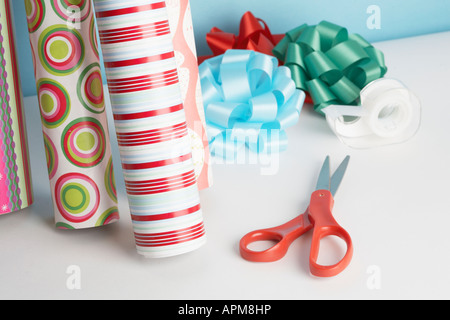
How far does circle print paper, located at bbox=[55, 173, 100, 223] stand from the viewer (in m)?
0.43

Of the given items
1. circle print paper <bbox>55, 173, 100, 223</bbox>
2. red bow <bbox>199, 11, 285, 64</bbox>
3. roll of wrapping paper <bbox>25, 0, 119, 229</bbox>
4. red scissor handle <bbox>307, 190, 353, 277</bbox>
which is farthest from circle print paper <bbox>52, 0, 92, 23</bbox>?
red bow <bbox>199, 11, 285, 64</bbox>

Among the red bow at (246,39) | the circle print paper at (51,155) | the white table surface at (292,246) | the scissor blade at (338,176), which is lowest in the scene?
the white table surface at (292,246)

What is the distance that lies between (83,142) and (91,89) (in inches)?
1.5

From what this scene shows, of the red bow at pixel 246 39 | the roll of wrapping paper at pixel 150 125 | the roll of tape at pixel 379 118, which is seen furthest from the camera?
the red bow at pixel 246 39

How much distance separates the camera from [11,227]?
0.47 meters

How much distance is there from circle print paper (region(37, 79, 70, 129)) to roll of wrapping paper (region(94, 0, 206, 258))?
0.05m

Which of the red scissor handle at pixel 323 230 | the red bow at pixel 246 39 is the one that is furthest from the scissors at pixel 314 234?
the red bow at pixel 246 39

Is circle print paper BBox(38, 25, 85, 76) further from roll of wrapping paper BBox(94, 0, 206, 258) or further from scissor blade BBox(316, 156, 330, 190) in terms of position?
scissor blade BBox(316, 156, 330, 190)

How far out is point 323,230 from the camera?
0.41 meters

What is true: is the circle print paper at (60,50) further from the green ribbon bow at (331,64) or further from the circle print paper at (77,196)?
the green ribbon bow at (331,64)

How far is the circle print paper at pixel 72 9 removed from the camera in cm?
40
